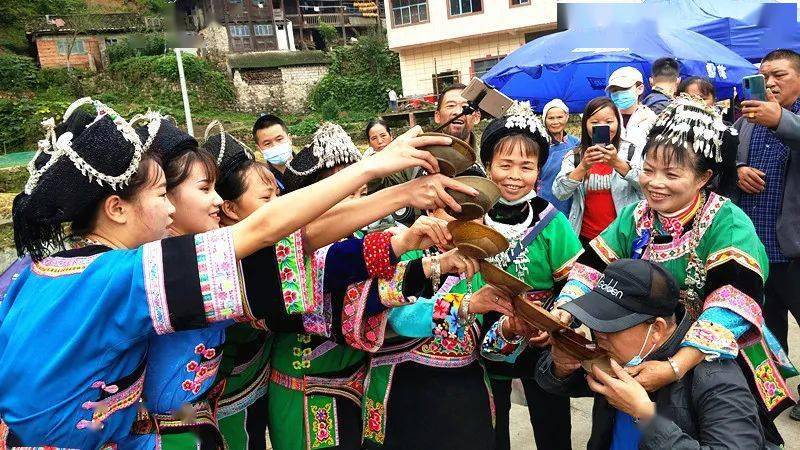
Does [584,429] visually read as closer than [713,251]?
No

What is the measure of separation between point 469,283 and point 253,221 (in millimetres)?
1413

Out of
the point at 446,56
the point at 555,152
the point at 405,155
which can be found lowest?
the point at 555,152

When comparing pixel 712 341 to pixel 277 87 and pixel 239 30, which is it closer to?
pixel 277 87

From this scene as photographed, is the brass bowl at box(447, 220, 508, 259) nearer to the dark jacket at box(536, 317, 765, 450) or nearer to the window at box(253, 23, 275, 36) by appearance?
the dark jacket at box(536, 317, 765, 450)

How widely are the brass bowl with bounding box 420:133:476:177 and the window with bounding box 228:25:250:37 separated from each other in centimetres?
3597

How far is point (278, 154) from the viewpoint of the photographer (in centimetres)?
446

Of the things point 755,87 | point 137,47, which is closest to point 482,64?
point 137,47

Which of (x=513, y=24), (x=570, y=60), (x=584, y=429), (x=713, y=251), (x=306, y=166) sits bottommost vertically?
(x=584, y=429)

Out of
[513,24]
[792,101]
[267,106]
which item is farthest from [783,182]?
[267,106]

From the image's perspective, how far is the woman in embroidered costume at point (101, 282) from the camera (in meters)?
1.38

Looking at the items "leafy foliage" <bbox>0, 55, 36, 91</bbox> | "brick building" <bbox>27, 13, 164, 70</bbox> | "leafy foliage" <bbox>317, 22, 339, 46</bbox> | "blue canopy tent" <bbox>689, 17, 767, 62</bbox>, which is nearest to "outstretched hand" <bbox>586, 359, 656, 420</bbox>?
"blue canopy tent" <bbox>689, 17, 767, 62</bbox>

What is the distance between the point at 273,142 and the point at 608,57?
16.3ft

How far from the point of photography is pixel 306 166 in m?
2.90

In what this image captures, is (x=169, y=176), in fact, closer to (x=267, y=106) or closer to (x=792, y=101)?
(x=792, y=101)
